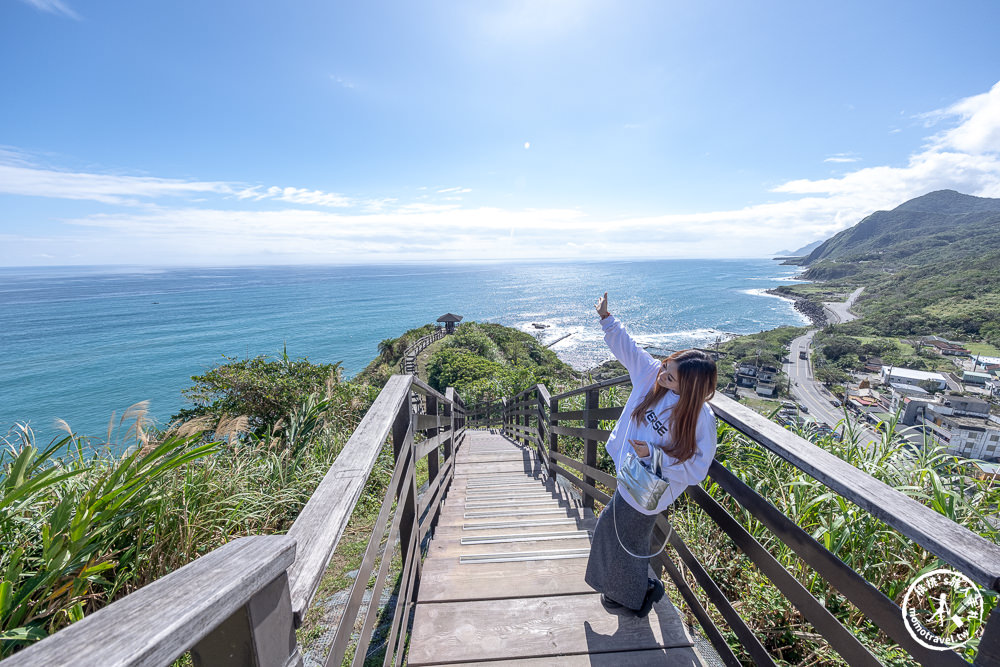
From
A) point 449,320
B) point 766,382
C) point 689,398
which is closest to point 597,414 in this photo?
point 689,398

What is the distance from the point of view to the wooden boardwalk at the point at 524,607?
189 cm

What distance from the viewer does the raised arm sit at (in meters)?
2.08

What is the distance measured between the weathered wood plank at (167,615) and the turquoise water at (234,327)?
32.1 ft

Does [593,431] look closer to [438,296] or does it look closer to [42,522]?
[42,522]

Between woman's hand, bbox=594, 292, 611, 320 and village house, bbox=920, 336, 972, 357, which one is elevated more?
woman's hand, bbox=594, 292, 611, 320

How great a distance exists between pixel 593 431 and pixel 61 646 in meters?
3.01

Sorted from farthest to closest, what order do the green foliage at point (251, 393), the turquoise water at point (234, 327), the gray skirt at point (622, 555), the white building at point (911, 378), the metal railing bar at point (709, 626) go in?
1. the turquoise water at point (234, 327)
2. the white building at point (911, 378)
3. the green foliage at point (251, 393)
4. the gray skirt at point (622, 555)
5. the metal railing bar at point (709, 626)

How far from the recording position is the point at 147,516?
7.40ft

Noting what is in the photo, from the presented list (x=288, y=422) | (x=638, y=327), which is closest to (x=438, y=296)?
(x=638, y=327)

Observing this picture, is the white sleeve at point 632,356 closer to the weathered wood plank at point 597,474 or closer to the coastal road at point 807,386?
the weathered wood plank at point 597,474

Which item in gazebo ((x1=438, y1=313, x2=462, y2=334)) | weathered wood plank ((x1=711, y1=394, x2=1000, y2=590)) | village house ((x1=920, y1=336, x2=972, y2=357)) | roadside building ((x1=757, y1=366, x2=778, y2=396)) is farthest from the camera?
village house ((x1=920, y1=336, x2=972, y2=357))

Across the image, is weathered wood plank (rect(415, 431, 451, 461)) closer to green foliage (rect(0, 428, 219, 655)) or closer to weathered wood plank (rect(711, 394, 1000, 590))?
green foliage (rect(0, 428, 219, 655))

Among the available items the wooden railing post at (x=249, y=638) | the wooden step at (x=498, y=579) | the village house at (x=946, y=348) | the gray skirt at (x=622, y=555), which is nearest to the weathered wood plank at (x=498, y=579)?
the wooden step at (x=498, y=579)

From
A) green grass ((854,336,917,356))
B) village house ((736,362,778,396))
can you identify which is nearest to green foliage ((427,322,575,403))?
village house ((736,362,778,396))
